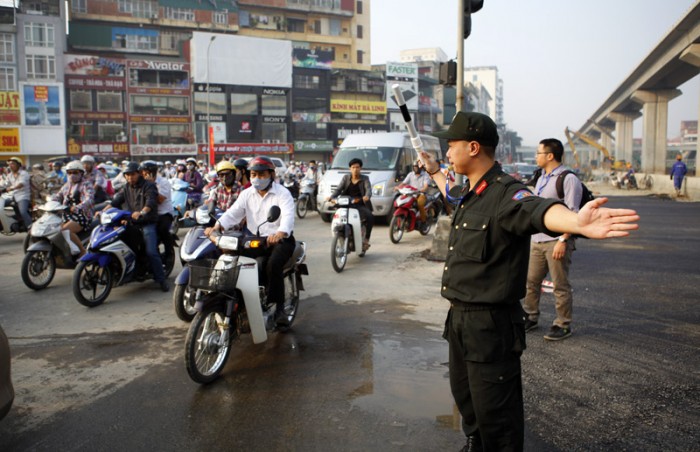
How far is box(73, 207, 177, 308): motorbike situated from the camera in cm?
676

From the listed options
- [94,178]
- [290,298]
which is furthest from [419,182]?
[290,298]

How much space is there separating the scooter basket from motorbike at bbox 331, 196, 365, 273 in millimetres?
4455

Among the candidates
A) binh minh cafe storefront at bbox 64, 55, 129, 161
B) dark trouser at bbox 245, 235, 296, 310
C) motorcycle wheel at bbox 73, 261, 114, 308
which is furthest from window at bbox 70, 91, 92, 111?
dark trouser at bbox 245, 235, 296, 310

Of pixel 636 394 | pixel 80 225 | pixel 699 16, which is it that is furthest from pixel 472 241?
pixel 699 16

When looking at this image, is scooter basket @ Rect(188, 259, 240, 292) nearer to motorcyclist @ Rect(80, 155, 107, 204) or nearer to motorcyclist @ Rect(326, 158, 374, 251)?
motorcyclist @ Rect(80, 155, 107, 204)

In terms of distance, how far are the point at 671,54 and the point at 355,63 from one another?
50.0 m

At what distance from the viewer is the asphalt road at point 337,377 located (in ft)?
11.7

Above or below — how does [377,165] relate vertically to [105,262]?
above

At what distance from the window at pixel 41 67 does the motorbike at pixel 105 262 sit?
5167 cm

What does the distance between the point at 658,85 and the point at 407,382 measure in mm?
45069

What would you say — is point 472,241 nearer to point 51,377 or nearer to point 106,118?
point 51,377

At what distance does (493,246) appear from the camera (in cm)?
270

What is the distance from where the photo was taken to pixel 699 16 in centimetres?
2569

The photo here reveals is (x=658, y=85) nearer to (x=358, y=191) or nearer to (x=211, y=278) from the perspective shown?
(x=358, y=191)
